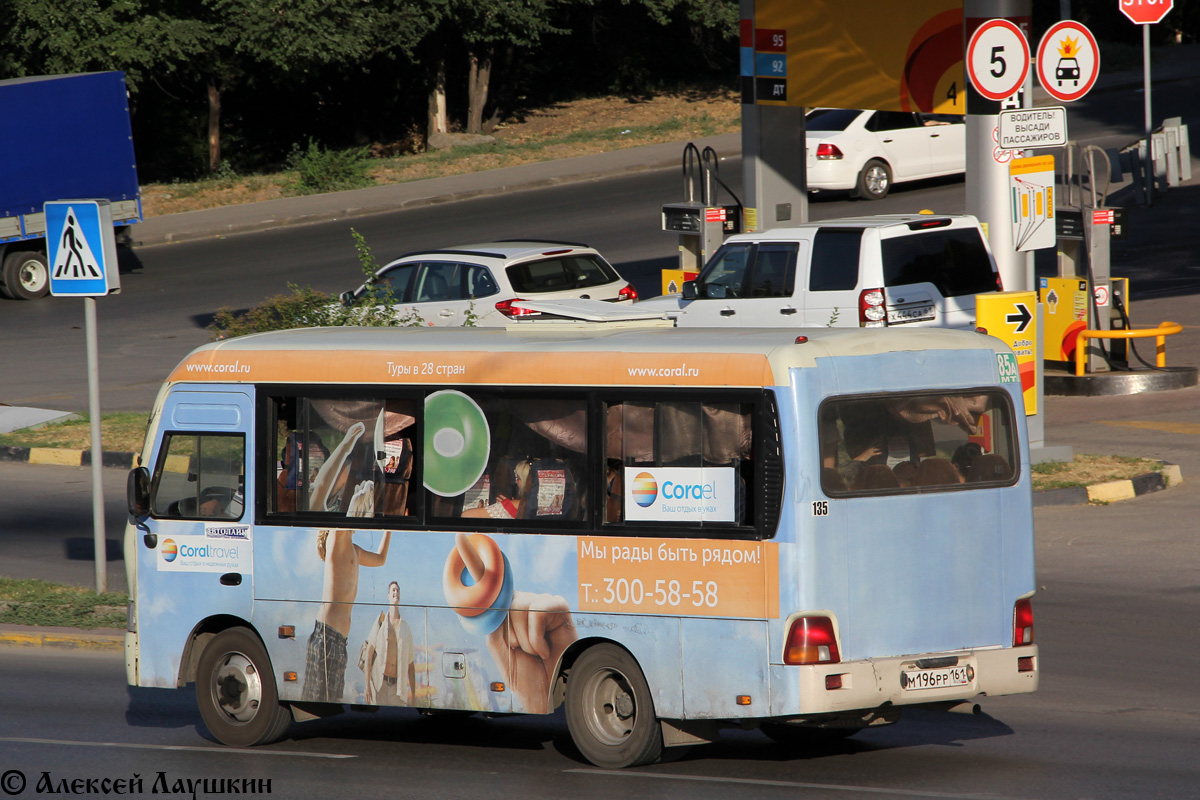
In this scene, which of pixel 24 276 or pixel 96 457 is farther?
pixel 24 276

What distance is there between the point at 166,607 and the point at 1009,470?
487cm

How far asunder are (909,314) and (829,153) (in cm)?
1504

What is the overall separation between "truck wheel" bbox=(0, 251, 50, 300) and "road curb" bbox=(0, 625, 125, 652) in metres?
17.7

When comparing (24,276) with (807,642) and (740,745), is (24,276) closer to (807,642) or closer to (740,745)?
(740,745)

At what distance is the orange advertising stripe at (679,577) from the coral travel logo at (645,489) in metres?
0.20

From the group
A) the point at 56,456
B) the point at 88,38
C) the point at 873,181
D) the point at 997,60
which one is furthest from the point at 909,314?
the point at 88,38

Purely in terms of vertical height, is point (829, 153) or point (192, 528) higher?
point (829, 153)

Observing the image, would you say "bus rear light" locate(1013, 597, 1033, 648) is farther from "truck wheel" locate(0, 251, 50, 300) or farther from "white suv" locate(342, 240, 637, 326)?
"truck wheel" locate(0, 251, 50, 300)

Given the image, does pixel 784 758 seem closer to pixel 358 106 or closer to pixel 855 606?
pixel 855 606

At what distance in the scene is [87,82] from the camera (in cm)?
2861

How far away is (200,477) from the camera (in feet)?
29.2

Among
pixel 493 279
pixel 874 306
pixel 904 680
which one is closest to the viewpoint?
pixel 904 680

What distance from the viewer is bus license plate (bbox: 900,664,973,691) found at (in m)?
7.41

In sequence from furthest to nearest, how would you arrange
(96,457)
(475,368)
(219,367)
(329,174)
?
(329,174) < (96,457) < (219,367) < (475,368)
